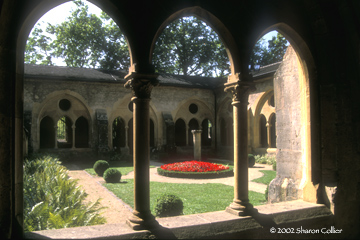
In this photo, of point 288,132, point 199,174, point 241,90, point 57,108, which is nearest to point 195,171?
point 199,174

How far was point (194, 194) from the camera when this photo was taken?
28.9 feet

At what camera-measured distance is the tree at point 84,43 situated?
28.6 meters

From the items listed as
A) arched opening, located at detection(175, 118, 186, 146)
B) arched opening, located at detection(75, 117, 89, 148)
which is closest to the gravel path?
arched opening, located at detection(75, 117, 89, 148)

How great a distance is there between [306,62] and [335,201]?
218 cm

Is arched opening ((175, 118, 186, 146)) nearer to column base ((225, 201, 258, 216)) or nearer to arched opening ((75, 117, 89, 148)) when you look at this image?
arched opening ((75, 117, 89, 148))

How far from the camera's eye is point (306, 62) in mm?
4703

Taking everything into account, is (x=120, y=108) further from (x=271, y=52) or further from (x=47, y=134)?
(x=271, y=52)

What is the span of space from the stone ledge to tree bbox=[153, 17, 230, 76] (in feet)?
89.1

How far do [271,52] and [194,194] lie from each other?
27.3 m

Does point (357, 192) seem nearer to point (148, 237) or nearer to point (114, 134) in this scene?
point (148, 237)

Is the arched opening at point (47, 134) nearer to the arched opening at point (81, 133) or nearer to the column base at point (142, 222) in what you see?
Answer: the arched opening at point (81, 133)

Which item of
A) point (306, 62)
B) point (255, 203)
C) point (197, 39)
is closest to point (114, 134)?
point (197, 39)

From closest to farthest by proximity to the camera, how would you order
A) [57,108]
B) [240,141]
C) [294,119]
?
[240,141] < [294,119] < [57,108]

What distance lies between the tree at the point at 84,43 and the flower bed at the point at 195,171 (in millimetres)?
18830
